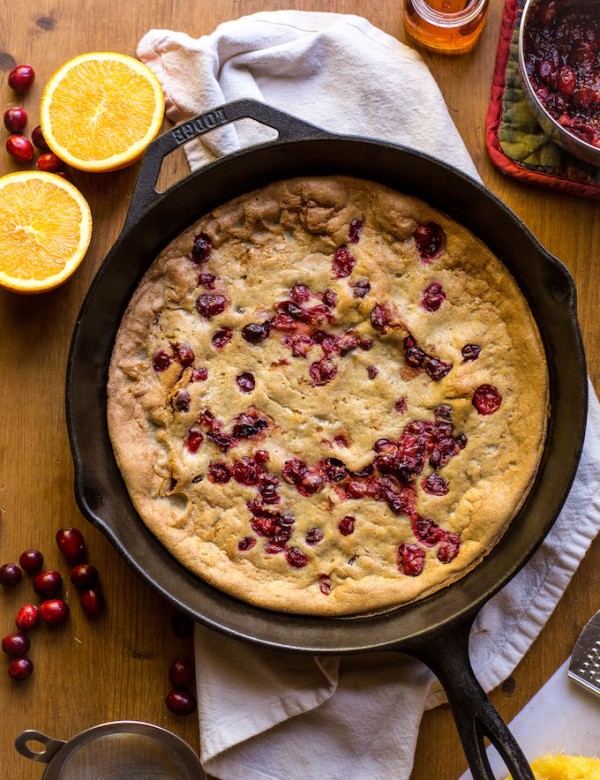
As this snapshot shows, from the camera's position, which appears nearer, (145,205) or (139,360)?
(145,205)

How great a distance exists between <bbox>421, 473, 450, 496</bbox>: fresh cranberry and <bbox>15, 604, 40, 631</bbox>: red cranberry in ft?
4.93

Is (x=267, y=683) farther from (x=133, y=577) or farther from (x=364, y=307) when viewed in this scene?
(x=364, y=307)

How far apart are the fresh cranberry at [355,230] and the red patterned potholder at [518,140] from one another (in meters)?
0.60

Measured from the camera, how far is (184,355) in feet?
10.5

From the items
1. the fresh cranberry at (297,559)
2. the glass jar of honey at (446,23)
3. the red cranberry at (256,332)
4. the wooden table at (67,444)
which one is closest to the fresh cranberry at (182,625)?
the wooden table at (67,444)

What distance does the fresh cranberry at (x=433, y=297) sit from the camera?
3.18m

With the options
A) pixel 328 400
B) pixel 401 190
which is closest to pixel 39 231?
pixel 328 400

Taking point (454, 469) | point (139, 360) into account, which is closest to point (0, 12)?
point (139, 360)

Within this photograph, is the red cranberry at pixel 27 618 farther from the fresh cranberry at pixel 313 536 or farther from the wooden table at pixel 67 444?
the fresh cranberry at pixel 313 536

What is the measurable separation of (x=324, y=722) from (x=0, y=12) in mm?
2941

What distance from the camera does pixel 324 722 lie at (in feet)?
10.7

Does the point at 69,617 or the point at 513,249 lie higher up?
the point at 513,249

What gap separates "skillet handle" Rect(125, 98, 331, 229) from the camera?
9.74 ft

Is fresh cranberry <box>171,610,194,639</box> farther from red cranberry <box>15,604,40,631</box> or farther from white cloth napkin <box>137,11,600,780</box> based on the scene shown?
red cranberry <box>15,604,40,631</box>
